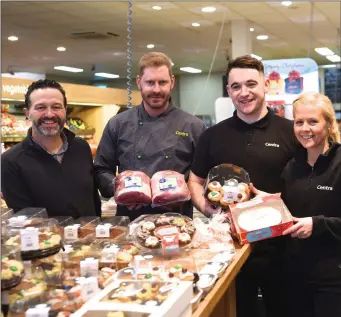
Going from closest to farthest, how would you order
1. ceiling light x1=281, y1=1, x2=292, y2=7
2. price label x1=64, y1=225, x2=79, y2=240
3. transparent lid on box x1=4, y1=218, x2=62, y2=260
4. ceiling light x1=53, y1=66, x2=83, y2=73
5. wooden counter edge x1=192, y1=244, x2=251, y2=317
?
wooden counter edge x1=192, y1=244, x2=251, y2=317 → transparent lid on box x1=4, y1=218, x2=62, y2=260 → price label x1=64, y1=225, x2=79, y2=240 → ceiling light x1=281, y1=1, x2=292, y2=7 → ceiling light x1=53, y1=66, x2=83, y2=73

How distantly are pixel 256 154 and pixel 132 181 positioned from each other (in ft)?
2.16

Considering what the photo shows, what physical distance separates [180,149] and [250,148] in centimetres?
48

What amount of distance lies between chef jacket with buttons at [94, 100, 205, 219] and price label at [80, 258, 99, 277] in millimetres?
1107

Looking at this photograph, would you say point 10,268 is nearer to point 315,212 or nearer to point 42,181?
point 42,181

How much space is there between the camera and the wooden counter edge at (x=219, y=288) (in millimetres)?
1604

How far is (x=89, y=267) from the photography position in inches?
70.5

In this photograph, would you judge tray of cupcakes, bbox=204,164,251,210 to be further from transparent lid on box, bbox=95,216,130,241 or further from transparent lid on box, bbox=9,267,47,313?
transparent lid on box, bbox=9,267,47,313

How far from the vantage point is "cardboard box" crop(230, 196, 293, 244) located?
2.28 meters

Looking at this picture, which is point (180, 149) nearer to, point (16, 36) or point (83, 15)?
point (83, 15)

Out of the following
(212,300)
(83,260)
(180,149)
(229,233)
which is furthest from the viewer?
(180,149)

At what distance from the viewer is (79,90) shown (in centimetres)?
698

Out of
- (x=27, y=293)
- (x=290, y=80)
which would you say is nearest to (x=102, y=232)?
(x=27, y=293)

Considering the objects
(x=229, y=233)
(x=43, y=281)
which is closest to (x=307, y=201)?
(x=229, y=233)

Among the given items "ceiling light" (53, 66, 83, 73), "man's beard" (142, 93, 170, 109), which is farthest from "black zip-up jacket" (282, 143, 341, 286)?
"ceiling light" (53, 66, 83, 73)
